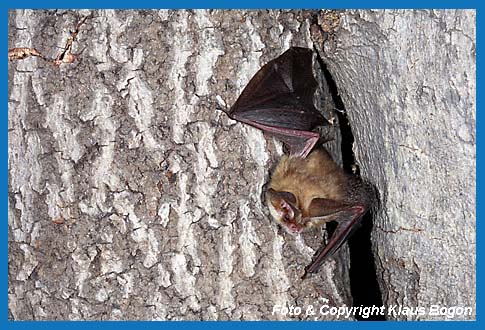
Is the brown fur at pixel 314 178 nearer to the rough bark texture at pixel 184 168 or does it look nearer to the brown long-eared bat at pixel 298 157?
the brown long-eared bat at pixel 298 157

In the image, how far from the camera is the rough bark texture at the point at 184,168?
8.98 ft

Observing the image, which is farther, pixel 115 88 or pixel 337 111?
pixel 337 111

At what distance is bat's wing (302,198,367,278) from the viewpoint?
2.91 m

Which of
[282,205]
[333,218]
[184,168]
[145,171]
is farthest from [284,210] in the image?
[145,171]

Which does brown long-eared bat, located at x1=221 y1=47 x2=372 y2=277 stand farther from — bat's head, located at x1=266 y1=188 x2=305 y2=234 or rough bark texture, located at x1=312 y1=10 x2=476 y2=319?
rough bark texture, located at x1=312 y1=10 x2=476 y2=319

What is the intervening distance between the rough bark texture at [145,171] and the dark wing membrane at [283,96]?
0.15 ft

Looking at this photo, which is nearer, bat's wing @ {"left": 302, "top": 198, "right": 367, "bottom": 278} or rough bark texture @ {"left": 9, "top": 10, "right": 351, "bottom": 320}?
rough bark texture @ {"left": 9, "top": 10, "right": 351, "bottom": 320}

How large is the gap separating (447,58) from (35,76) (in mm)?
1598

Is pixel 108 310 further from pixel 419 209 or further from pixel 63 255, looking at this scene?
pixel 419 209

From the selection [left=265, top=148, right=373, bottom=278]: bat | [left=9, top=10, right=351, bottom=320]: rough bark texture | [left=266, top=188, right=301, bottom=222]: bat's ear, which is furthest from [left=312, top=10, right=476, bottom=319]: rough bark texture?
[left=266, top=188, right=301, bottom=222]: bat's ear

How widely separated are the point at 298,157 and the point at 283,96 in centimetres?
28

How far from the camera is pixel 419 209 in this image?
278 centimetres

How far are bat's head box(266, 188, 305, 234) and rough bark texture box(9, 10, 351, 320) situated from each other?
0.06 meters

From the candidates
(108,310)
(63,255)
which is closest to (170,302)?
(108,310)
